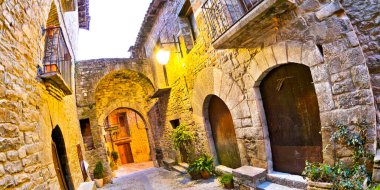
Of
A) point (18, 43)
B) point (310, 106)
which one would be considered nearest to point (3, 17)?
point (18, 43)

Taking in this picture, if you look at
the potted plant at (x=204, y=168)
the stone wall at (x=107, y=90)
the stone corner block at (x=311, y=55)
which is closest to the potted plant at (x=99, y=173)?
the stone wall at (x=107, y=90)

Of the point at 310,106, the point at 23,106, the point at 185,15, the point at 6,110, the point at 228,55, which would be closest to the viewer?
the point at 6,110

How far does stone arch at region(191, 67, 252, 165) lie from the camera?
4.60 metres

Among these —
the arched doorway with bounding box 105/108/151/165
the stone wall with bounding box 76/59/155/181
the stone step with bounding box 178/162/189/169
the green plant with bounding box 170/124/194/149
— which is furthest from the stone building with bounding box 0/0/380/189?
the arched doorway with bounding box 105/108/151/165

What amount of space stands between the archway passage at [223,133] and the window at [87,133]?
5.26 meters

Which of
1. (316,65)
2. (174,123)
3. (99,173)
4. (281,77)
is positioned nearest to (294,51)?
→ (316,65)

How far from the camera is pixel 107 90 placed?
1120 cm

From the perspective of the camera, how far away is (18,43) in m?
2.60

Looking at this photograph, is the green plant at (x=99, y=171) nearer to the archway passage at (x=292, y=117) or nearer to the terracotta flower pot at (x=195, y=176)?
the terracotta flower pot at (x=195, y=176)

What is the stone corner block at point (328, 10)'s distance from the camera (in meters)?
2.76

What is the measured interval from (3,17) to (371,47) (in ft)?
13.1

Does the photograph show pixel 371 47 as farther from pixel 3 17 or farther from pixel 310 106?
pixel 3 17

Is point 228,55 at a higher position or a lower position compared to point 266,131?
higher

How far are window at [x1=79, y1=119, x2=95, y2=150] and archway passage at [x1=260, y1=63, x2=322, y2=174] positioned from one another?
7.14 m
